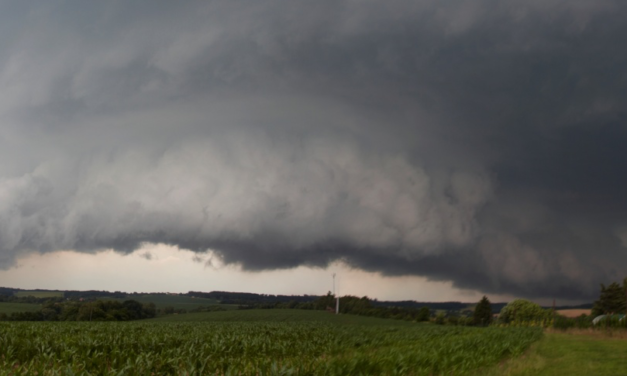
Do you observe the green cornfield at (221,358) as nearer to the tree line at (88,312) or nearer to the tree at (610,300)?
the tree line at (88,312)

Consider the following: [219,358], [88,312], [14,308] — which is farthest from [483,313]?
[219,358]

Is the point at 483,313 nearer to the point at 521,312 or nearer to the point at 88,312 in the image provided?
the point at 521,312

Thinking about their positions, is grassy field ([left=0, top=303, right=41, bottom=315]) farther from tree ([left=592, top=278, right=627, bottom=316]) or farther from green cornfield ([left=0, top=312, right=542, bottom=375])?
tree ([left=592, top=278, right=627, bottom=316])

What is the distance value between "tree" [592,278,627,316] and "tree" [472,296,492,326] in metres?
28.8

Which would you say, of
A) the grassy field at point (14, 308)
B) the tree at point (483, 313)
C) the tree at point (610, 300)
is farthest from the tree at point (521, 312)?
the grassy field at point (14, 308)

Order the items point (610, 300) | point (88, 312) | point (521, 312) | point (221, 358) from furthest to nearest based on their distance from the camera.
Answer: point (521, 312) < point (610, 300) < point (88, 312) < point (221, 358)

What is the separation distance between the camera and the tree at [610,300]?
125 meters

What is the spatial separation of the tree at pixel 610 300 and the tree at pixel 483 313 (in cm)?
2878

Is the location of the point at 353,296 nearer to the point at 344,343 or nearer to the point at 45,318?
the point at 45,318

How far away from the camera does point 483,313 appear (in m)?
146

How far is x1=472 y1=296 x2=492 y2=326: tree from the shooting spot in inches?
5689

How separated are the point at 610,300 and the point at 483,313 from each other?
34.5 meters

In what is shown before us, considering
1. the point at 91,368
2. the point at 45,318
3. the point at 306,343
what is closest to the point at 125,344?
the point at 91,368

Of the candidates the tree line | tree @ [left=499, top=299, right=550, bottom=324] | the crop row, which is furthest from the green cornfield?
tree @ [left=499, top=299, right=550, bottom=324]
